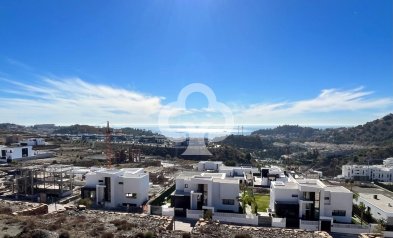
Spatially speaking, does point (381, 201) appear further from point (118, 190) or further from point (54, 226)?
point (54, 226)

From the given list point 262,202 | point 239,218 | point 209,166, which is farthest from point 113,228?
point 209,166

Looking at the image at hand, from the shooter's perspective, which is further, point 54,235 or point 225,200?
point 225,200

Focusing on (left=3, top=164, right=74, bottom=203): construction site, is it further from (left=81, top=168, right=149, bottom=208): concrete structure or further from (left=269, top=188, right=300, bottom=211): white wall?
(left=269, top=188, right=300, bottom=211): white wall

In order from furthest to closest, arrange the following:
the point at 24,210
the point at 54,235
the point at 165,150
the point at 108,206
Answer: the point at 165,150 < the point at 108,206 < the point at 24,210 < the point at 54,235

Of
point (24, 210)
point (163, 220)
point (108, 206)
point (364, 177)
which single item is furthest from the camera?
point (364, 177)

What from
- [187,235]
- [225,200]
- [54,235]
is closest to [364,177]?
[225,200]

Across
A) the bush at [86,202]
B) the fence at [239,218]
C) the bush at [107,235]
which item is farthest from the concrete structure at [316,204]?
the bush at [86,202]

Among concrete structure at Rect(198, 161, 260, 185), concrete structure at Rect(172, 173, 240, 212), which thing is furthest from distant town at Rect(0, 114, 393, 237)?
concrete structure at Rect(198, 161, 260, 185)

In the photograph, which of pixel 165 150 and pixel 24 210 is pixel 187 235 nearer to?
pixel 24 210
